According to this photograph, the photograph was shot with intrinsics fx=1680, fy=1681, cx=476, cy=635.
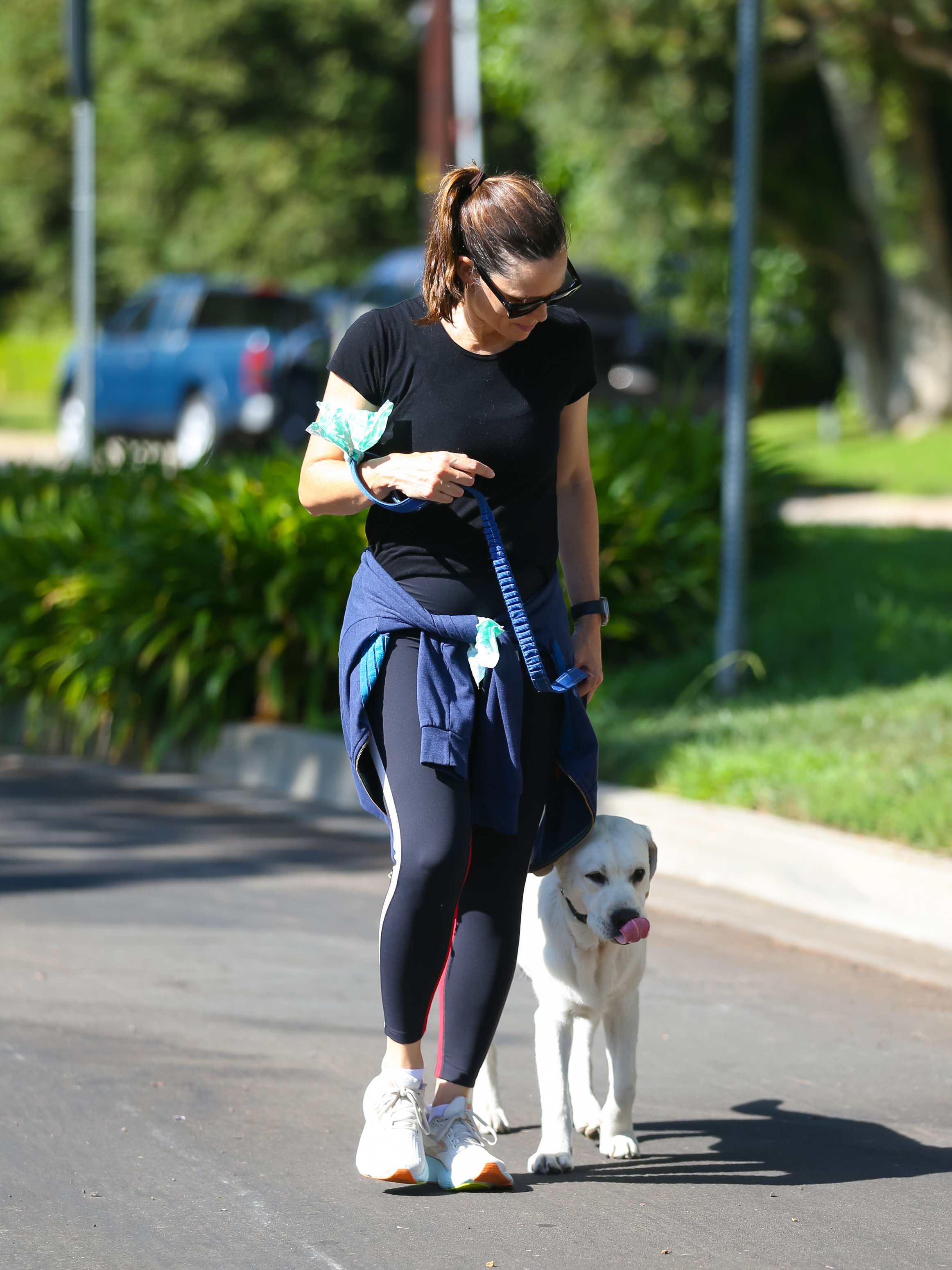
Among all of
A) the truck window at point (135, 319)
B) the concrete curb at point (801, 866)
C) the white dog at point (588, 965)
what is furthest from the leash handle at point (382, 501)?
the truck window at point (135, 319)

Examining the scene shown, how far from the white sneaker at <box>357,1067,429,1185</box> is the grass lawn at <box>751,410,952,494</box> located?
794cm

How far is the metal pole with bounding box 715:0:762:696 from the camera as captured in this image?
7.77m

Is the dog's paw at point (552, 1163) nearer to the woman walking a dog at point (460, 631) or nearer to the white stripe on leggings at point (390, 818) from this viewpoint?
the woman walking a dog at point (460, 631)

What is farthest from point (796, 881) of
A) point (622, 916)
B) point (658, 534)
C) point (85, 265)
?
point (85, 265)

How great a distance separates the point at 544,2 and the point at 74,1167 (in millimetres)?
16655

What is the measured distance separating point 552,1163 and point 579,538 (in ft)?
4.22

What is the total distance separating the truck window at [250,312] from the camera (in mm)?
18453

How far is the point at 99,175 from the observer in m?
35.1

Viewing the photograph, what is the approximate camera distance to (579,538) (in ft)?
11.6

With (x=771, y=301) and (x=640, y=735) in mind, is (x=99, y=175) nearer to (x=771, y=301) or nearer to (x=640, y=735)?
(x=771, y=301)

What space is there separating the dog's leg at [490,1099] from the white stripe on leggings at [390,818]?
59 centimetres

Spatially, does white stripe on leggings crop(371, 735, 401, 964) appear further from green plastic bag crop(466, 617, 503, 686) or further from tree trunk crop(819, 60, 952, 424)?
tree trunk crop(819, 60, 952, 424)

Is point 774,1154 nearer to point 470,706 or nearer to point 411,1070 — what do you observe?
point 411,1070

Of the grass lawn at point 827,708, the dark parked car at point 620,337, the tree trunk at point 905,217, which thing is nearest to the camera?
the grass lawn at point 827,708
